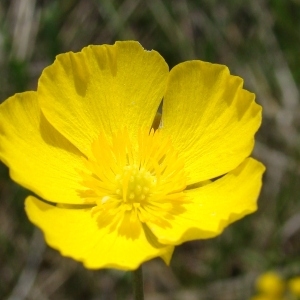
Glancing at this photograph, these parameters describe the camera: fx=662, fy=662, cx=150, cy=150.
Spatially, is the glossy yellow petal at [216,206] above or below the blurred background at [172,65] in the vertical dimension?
above

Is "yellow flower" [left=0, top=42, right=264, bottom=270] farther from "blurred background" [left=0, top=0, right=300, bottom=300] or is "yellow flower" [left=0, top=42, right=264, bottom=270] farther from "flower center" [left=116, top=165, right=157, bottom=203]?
"blurred background" [left=0, top=0, right=300, bottom=300]

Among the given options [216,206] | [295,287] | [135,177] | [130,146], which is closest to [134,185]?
[135,177]

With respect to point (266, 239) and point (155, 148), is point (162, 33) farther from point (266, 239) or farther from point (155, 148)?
point (155, 148)

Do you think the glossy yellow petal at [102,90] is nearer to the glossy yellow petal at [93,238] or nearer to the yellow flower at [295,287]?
the glossy yellow petal at [93,238]

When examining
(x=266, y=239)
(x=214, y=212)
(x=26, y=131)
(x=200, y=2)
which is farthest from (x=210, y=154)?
(x=200, y=2)

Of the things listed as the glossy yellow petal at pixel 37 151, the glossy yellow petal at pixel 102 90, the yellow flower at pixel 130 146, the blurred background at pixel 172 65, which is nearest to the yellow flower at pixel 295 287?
the blurred background at pixel 172 65

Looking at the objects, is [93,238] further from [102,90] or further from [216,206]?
[102,90]
